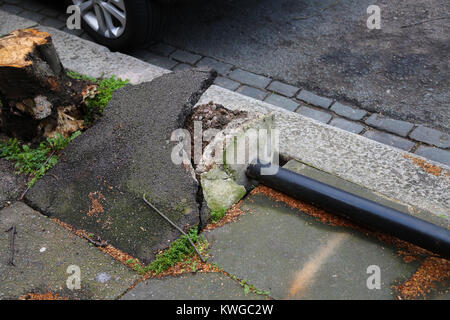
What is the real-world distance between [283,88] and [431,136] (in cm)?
128

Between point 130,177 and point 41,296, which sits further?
point 130,177

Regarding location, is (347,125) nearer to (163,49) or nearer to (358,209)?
(358,209)

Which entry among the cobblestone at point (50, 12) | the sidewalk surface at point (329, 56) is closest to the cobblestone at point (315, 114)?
the sidewalk surface at point (329, 56)

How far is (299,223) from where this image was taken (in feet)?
8.14

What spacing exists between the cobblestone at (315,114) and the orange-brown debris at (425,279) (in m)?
1.64

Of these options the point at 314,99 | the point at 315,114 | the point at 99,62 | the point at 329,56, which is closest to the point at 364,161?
the point at 315,114

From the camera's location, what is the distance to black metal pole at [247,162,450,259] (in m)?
2.21

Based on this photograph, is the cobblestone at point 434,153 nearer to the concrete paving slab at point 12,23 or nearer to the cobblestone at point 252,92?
the cobblestone at point 252,92

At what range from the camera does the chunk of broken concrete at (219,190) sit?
2.59 metres

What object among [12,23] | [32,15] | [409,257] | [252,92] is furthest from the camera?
[32,15]

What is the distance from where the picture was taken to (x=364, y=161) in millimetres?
2818

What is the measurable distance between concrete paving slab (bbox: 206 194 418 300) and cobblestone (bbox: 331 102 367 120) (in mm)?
1431
